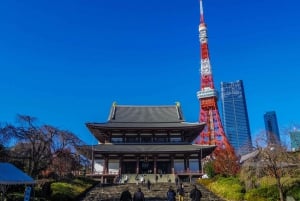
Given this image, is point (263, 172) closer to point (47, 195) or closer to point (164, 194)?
point (164, 194)

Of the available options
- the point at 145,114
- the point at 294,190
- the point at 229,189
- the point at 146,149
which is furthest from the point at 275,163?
the point at 145,114

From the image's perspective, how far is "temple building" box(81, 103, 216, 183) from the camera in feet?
127

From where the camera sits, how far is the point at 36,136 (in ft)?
85.5

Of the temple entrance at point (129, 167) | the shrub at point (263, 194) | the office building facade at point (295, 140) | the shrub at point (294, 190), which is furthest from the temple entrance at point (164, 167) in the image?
the shrub at point (294, 190)

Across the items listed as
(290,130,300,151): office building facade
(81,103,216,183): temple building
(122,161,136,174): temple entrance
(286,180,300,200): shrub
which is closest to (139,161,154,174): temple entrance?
(81,103,216,183): temple building

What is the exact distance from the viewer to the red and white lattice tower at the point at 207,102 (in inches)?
2492

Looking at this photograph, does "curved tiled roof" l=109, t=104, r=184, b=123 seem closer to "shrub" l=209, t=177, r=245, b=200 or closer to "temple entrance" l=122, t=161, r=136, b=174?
"temple entrance" l=122, t=161, r=136, b=174

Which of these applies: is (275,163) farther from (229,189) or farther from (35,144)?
(35,144)

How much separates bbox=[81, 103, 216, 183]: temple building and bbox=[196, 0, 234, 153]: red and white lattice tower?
61.9 ft

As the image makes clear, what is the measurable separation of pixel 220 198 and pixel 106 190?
11156mm

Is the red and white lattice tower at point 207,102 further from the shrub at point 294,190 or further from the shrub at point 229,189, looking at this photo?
the shrub at point 294,190

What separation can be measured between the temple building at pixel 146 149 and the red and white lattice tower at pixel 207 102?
18864 millimetres

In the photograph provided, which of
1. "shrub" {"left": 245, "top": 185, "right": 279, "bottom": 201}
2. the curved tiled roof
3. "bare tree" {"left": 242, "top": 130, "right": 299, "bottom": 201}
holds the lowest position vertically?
"shrub" {"left": 245, "top": 185, "right": 279, "bottom": 201}

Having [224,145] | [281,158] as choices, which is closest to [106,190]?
[281,158]
